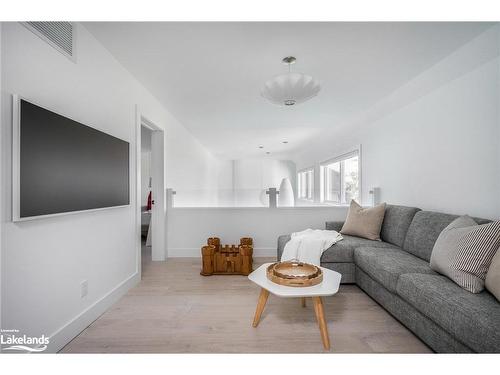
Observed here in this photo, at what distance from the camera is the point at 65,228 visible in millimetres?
1669

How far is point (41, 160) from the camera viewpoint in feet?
4.69

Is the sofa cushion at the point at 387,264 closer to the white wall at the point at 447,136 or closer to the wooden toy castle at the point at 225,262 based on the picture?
the white wall at the point at 447,136

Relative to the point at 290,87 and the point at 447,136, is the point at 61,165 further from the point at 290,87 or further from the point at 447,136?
the point at 447,136

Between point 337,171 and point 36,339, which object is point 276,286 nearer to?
point 36,339

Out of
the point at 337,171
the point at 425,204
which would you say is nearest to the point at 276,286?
the point at 425,204

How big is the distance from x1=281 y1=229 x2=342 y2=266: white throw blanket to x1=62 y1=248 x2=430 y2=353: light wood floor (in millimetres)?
439

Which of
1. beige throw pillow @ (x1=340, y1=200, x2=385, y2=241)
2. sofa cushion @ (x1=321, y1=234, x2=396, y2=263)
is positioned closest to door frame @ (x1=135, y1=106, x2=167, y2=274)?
sofa cushion @ (x1=321, y1=234, x2=396, y2=263)

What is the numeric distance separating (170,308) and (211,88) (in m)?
2.45

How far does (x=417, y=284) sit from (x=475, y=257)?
38cm

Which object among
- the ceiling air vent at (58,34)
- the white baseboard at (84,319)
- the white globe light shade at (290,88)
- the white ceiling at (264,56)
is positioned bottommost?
the white baseboard at (84,319)

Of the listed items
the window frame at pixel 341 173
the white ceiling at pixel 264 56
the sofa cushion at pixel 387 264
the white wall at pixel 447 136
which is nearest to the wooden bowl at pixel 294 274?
the sofa cushion at pixel 387 264

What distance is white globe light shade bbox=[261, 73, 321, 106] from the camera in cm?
202

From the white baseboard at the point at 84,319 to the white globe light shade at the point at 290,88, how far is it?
234 centimetres

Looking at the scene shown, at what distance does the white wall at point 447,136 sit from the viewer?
80.5 inches
